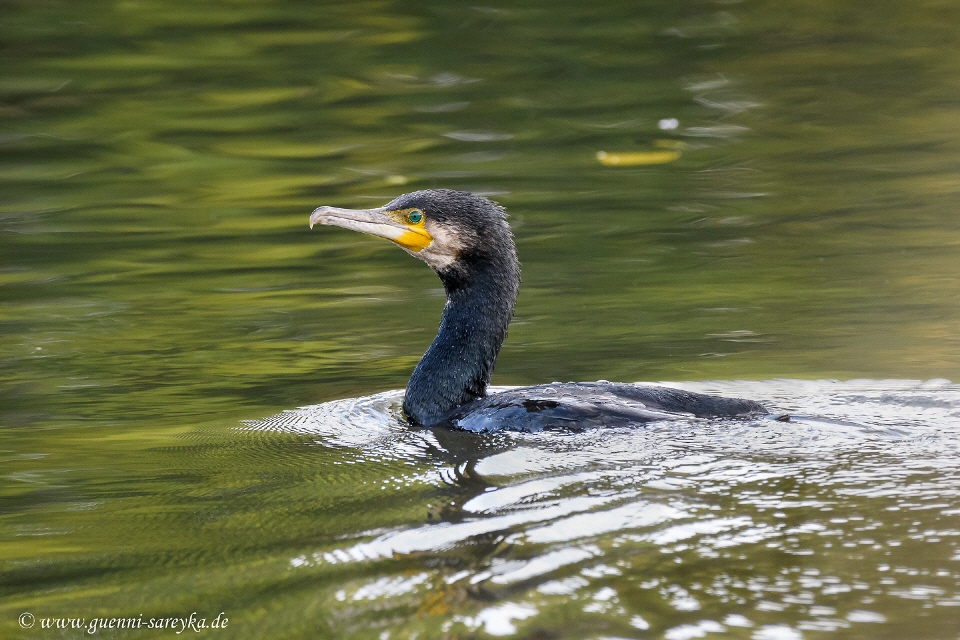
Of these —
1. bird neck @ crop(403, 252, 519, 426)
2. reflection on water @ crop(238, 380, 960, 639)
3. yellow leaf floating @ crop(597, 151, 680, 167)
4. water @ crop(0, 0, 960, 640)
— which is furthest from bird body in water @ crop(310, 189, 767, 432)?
yellow leaf floating @ crop(597, 151, 680, 167)

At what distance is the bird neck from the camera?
602cm

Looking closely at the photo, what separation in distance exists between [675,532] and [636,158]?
7.74 metres

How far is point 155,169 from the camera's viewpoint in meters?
11.9

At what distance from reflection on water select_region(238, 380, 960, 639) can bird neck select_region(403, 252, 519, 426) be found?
374 millimetres

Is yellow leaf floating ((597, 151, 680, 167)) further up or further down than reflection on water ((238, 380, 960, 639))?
further up

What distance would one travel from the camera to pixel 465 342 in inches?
240

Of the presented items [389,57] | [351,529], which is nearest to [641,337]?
[351,529]

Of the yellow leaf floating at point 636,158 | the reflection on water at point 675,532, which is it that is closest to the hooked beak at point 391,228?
the reflection on water at point 675,532

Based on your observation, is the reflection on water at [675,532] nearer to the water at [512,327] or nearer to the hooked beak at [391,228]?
the water at [512,327]

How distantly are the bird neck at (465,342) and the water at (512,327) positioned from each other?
252mm

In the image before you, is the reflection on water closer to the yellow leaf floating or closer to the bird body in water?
the bird body in water

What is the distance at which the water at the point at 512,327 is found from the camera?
3.89m

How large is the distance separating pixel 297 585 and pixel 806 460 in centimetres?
195

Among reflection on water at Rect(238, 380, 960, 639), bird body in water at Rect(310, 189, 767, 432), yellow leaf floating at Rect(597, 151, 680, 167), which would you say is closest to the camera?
reflection on water at Rect(238, 380, 960, 639)
